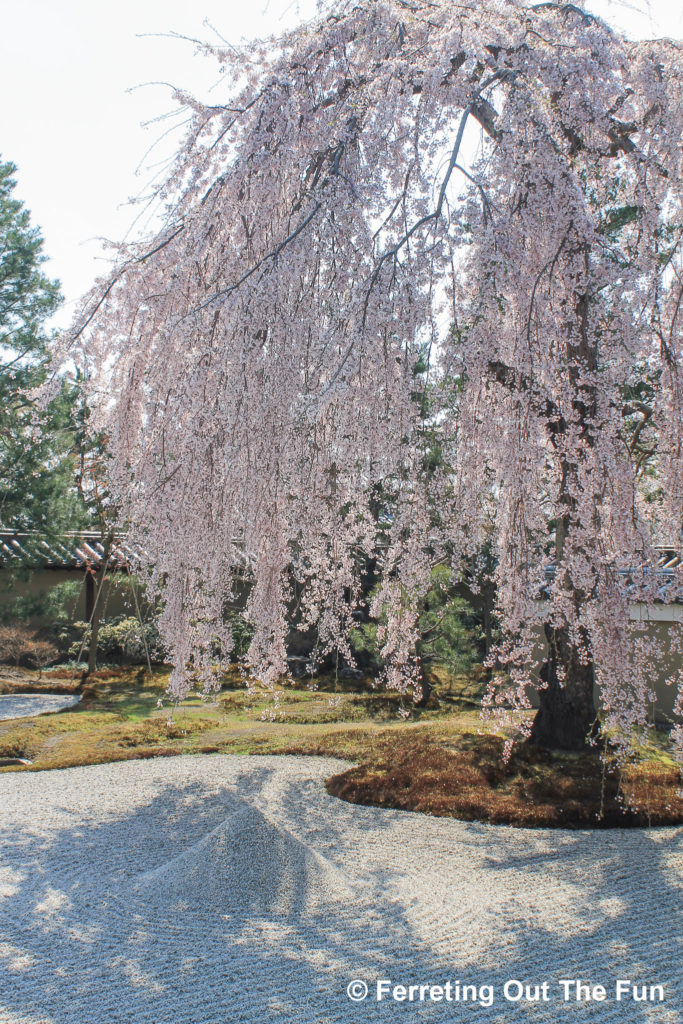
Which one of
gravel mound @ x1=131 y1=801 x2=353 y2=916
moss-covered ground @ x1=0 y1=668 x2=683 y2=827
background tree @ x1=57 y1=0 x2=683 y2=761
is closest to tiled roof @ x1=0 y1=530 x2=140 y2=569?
moss-covered ground @ x1=0 y1=668 x2=683 y2=827

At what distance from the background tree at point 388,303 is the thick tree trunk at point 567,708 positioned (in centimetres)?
436

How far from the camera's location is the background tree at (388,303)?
3.18m

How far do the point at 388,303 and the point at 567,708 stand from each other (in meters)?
6.62

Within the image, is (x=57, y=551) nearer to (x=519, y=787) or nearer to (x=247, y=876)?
(x=519, y=787)

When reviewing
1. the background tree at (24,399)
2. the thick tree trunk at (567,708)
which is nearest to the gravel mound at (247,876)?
the thick tree trunk at (567,708)

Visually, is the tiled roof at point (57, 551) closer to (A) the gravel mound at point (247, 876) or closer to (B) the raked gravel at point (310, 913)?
(B) the raked gravel at point (310, 913)

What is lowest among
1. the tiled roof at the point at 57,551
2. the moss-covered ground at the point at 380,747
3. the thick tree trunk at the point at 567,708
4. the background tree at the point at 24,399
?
the moss-covered ground at the point at 380,747

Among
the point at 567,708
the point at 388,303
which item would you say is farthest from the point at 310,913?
the point at 567,708

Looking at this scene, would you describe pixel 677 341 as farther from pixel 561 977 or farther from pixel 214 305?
pixel 561 977

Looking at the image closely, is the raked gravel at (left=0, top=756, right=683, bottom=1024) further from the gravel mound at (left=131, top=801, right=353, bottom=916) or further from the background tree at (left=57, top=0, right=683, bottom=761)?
the background tree at (left=57, top=0, right=683, bottom=761)

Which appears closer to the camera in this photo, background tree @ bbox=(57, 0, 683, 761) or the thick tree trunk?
background tree @ bbox=(57, 0, 683, 761)

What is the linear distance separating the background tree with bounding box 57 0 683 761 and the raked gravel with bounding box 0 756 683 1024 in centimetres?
148

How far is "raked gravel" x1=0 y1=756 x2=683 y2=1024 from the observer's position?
Answer: 325 centimetres

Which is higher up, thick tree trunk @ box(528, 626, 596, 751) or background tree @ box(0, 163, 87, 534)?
background tree @ box(0, 163, 87, 534)
